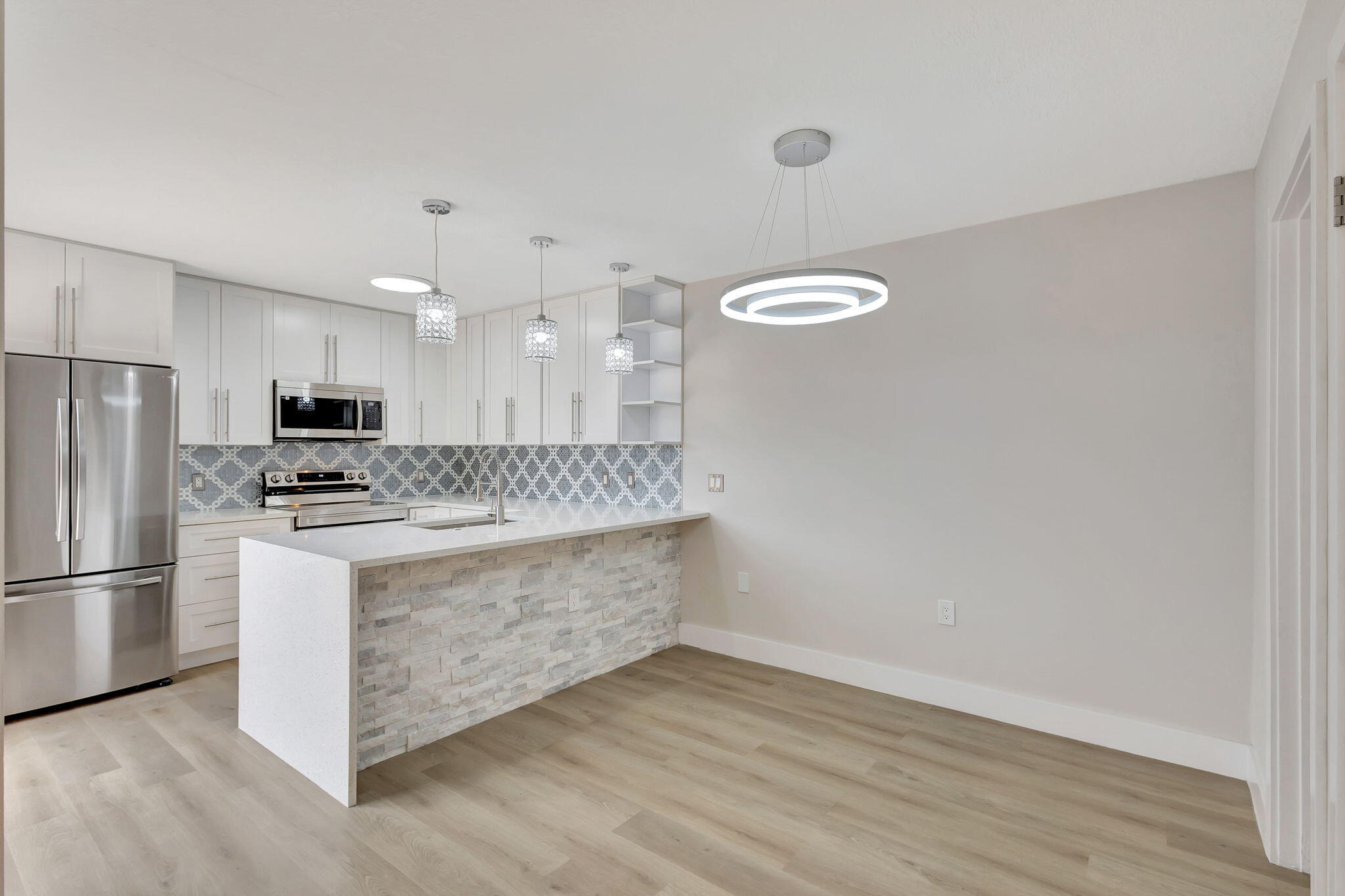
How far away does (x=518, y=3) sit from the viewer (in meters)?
1.88

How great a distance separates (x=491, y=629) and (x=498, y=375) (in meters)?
2.58

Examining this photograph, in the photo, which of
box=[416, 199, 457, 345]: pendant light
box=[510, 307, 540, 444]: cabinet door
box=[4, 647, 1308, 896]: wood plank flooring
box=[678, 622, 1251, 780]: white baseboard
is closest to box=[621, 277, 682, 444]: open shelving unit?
box=[510, 307, 540, 444]: cabinet door

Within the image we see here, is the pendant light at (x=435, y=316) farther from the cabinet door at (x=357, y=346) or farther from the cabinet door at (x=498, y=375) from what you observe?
the cabinet door at (x=357, y=346)

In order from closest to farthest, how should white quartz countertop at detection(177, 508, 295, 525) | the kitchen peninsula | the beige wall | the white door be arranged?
the kitchen peninsula < the beige wall < white quartz countertop at detection(177, 508, 295, 525) < the white door

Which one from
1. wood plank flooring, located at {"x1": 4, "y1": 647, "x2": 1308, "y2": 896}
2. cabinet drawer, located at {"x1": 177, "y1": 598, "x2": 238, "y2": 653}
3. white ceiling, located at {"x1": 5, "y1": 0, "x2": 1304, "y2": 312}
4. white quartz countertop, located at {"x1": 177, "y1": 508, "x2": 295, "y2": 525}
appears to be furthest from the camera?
white quartz countertop, located at {"x1": 177, "y1": 508, "x2": 295, "y2": 525}

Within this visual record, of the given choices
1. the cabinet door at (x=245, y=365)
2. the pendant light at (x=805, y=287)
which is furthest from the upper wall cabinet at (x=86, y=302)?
the pendant light at (x=805, y=287)

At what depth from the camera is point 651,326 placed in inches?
186

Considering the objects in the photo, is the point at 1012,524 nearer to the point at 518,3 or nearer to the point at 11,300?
the point at 518,3

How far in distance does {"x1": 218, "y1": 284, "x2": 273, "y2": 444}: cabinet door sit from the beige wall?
321 centimetres

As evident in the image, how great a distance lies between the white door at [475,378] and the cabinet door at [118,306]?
2071 mm

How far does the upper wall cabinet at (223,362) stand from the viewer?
4.33 meters

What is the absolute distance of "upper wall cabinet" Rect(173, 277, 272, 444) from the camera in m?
4.33

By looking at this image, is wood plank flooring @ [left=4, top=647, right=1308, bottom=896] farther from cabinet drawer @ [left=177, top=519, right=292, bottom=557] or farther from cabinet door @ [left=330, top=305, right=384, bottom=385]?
cabinet door @ [left=330, top=305, right=384, bottom=385]

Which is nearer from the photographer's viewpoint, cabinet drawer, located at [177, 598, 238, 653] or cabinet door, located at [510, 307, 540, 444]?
cabinet drawer, located at [177, 598, 238, 653]
